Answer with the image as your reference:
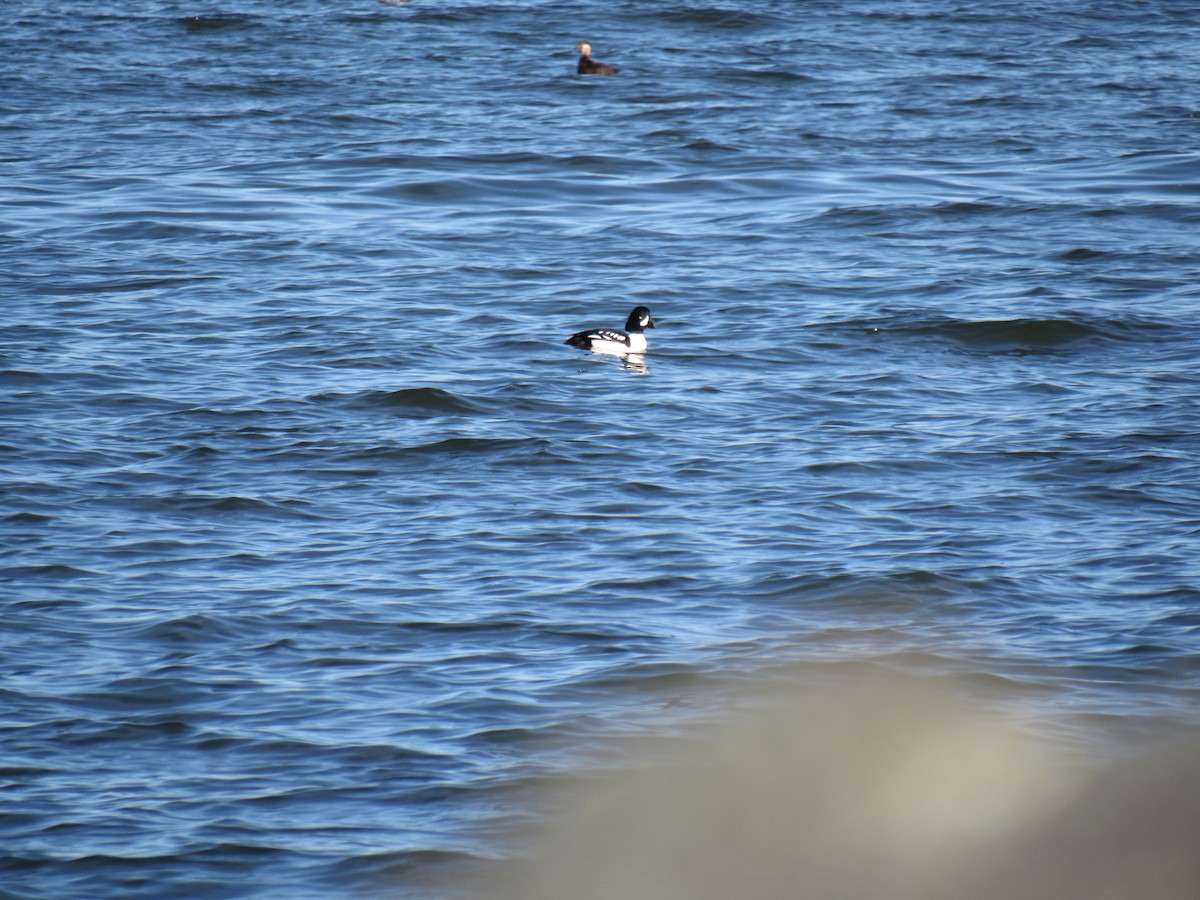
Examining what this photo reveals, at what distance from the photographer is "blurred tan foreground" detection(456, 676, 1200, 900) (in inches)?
130

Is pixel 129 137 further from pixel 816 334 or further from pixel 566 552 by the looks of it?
pixel 566 552

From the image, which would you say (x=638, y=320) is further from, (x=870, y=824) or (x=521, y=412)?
(x=870, y=824)

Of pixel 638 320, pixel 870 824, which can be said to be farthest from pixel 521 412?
pixel 870 824

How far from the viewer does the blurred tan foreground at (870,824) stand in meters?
3.31

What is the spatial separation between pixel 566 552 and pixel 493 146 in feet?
44.5

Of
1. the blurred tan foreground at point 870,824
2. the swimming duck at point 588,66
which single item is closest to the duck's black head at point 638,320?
the blurred tan foreground at point 870,824

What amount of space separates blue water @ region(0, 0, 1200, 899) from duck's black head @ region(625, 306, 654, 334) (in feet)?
1.21

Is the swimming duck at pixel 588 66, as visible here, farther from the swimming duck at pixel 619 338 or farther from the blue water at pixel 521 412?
the swimming duck at pixel 619 338

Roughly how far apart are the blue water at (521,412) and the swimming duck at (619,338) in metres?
0.25

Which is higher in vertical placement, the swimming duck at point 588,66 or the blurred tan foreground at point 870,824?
the swimming duck at point 588,66

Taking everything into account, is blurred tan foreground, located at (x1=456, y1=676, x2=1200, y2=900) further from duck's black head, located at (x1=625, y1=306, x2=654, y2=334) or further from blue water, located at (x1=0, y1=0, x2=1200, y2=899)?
duck's black head, located at (x1=625, y1=306, x2=654, y2=334)

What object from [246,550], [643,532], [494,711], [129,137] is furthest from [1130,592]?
[129,137]

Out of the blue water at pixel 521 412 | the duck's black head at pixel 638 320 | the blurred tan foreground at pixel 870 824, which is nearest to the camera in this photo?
the blurred tan foreground at pixel 870 824

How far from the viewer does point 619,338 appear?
46.2ft
